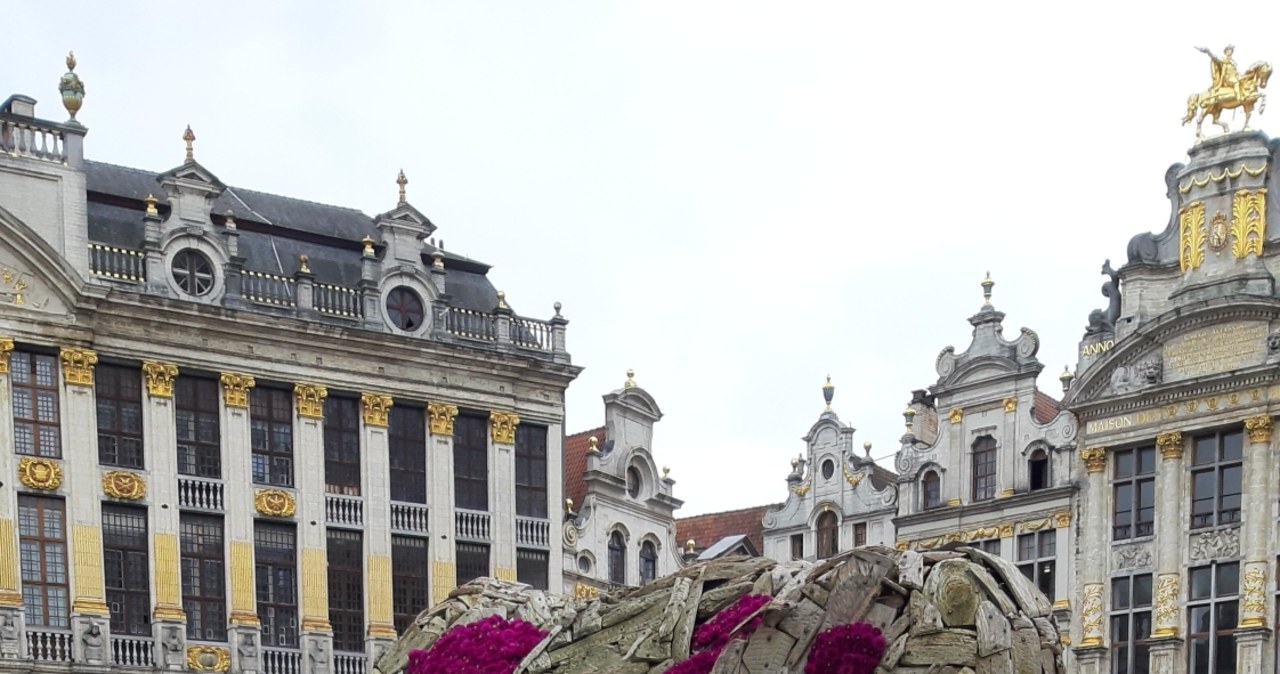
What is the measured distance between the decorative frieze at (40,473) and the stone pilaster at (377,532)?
5689 mm

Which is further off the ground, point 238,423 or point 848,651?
point 238,423

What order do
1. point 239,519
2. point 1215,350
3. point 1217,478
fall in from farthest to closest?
1. point 1215,350
2. point 1217,478
3. point 239,519

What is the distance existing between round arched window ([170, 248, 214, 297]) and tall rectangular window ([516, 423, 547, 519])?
667 cm

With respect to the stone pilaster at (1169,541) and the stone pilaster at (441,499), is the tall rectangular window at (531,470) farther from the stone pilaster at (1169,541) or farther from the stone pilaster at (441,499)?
the stone pilaster at (1169,541)

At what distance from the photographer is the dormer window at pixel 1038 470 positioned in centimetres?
4503

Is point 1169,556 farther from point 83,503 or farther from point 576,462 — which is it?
point 83,503

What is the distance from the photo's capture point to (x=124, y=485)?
1464 inches

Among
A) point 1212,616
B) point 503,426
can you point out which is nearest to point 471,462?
point 503,426

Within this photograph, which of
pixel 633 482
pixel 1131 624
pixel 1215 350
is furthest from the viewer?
pixel 633 482

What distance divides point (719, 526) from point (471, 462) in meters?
14.2

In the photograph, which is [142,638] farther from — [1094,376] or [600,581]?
[1094,376]

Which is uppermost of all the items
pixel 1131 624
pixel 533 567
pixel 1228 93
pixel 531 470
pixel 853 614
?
pixel 1228 93

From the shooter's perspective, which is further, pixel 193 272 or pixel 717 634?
pixel 193 272

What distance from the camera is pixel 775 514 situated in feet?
162
